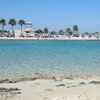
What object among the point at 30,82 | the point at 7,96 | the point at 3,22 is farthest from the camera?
the point at 3,22

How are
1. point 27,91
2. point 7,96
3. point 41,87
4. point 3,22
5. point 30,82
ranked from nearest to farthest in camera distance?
point 7,96, point 27,91, point 41,87, point 30,82, point 3,22

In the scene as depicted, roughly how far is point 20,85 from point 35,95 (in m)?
3.05

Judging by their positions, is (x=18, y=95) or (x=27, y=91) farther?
(x=27, y=91)

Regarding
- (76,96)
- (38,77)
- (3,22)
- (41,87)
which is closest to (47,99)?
(76,96)

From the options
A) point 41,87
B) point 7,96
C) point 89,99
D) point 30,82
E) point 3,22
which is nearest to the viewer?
point 89,99

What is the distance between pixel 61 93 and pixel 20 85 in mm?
3204

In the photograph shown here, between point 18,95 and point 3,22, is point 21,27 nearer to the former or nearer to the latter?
point 3,22

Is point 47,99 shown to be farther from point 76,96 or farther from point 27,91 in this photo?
point 27,91

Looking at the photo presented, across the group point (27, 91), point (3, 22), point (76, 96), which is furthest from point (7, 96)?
point (3, 22)

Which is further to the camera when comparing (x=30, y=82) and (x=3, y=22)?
(x=3, y=22)

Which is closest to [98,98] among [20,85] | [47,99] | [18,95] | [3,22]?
[47,99]

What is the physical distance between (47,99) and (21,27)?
621 ft

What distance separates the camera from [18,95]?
12227mm

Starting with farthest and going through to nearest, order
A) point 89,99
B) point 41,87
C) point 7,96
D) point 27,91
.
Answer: point 41,87, point 27,91, point 7,96, point 89,99
